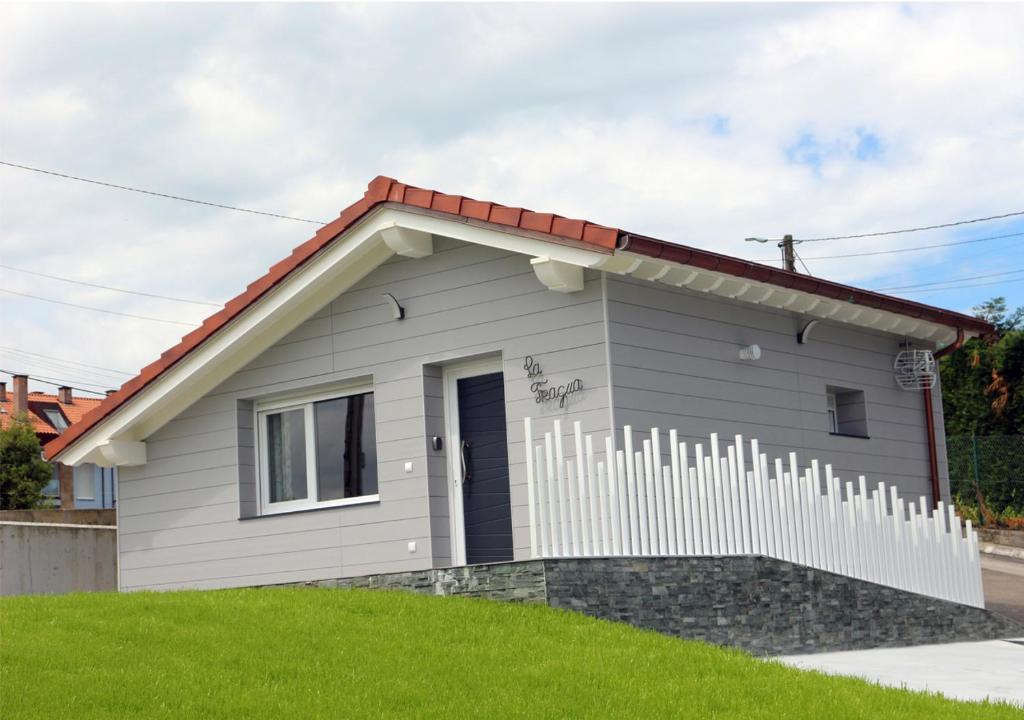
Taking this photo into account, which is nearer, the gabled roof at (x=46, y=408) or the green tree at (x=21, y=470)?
the green tree at (x=21, y=470)

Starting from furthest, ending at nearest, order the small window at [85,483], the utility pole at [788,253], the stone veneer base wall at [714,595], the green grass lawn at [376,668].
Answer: the small window at [85,483] → the utility pole at [788,253] → the stone veneer base wall at [714,595] → the green grass lawn at [376,668]

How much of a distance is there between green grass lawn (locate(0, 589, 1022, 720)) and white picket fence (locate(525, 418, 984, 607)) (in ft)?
3.47

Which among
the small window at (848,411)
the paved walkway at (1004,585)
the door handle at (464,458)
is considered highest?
the small window at (848,411)

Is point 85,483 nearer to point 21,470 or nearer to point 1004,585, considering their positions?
point 21,470

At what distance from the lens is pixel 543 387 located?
11930mm

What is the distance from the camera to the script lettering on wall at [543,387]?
11.7 meters

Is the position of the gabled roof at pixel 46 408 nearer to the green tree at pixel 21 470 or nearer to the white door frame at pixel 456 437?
the green tree at pixel 21 470

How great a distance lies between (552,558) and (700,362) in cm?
346

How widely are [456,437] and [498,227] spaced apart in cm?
226

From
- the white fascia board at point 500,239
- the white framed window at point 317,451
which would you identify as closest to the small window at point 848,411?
the white fascia board at point 500,239

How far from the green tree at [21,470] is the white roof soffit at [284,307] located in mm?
25511

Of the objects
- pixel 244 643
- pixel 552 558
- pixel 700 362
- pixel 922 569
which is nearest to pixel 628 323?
pixel 700 362

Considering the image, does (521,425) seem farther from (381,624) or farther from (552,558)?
(381,624)

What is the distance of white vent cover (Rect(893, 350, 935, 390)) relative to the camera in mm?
15266
